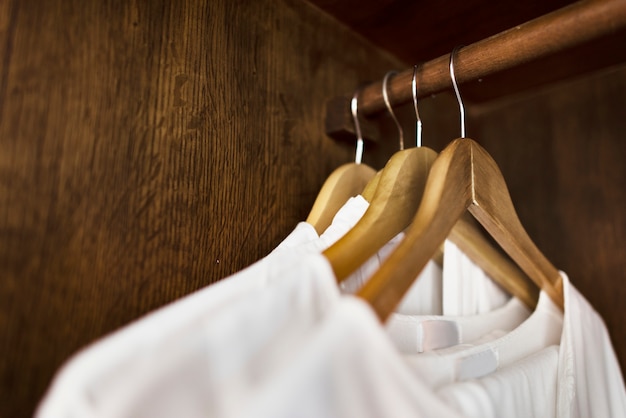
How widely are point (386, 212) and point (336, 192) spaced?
0.09m

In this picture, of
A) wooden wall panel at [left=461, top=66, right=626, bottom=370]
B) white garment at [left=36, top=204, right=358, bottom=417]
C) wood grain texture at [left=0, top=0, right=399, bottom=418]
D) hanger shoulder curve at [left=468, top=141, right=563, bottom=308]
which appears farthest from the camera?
wooden wall panel at [left=461, top=66, right=626, bottom=370]

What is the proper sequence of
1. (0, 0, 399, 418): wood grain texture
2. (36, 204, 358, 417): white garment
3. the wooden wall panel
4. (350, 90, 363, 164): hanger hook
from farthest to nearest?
1. the wooden wall panel
2. (350, 90, 363, 164): hanger hook
3. (0, 0, 399, 418): wood grain texture
4. (36, 204, 358, 417): white garment

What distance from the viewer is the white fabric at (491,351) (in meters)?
0.45

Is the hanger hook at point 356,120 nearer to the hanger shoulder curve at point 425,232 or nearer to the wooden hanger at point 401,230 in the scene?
the wooden hanger at point 401,230

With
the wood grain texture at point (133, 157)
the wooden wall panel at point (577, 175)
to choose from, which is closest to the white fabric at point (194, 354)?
the wood grain texture at point (133, 157)

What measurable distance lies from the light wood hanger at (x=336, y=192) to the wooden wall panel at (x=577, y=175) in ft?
1.34

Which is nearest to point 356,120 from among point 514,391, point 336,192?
point 336,192

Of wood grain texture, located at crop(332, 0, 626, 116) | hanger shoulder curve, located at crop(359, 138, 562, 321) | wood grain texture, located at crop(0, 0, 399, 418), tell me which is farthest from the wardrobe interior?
hanger shoulder curve, located at crop(359, 138, 562, 321)

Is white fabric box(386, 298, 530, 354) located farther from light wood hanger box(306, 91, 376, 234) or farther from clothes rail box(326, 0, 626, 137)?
clothes rail box(326, 0, 626, 137)

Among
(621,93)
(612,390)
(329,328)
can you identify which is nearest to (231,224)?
(329,328)

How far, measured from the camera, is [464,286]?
62 cm

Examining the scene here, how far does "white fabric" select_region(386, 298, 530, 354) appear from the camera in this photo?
1.73 ft

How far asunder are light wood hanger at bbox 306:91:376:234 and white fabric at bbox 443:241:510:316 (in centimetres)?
14

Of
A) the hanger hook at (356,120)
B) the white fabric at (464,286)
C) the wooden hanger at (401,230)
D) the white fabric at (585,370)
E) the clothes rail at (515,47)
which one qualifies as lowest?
the white fabric at (585,370)
